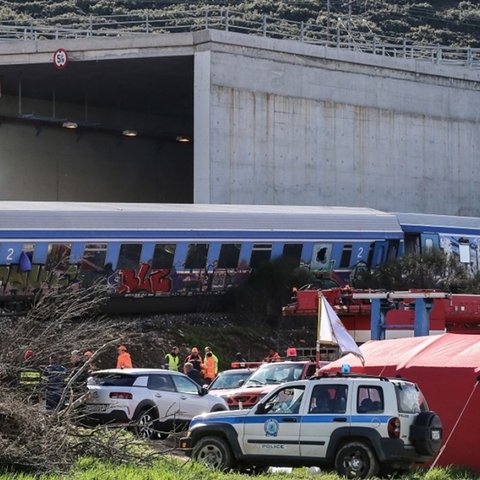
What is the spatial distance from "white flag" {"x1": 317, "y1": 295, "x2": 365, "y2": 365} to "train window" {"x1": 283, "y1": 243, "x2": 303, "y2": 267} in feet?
60.2

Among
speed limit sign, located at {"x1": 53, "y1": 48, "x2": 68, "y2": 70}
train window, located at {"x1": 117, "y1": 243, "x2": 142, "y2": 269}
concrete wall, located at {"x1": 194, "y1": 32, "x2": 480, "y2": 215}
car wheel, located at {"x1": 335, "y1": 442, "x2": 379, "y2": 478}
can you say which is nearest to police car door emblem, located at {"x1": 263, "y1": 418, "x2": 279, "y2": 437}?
car wheel, located at {"x1": 335, "y1": 442, "x2": 379, "y2": 478}

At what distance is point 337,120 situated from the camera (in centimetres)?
4891

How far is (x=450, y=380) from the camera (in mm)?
19484

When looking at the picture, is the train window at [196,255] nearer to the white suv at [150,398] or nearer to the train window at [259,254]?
the train window at [259,254]

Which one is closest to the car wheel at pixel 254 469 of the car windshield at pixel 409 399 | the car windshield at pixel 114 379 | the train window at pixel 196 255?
the car windshield at pixel 409 399

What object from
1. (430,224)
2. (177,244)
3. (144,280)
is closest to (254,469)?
(144,280)

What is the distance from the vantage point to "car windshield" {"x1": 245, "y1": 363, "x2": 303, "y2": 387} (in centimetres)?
2381

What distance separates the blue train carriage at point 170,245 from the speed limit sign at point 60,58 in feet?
34.6

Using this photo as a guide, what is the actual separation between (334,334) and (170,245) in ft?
54.9

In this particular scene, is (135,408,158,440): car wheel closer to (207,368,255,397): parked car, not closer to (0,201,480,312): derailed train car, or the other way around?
(207,368,255,397): parked car

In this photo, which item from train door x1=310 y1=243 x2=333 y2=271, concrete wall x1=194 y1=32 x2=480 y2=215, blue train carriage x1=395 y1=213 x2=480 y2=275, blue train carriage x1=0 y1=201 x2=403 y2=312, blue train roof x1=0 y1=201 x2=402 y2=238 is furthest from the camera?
concrete wall x1=194 y1=32 x2=480 y2=215

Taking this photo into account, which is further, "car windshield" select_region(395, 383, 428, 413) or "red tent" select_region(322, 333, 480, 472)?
"red tent" select_region(322, 333, 480, 472)

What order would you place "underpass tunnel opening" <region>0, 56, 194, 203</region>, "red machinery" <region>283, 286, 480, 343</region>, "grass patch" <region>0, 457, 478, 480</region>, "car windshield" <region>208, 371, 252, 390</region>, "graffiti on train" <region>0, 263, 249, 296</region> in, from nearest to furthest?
"grass patch" <region>0, 457, 478, 480</region> < "car windshield" <region>208, 371, 252, 390</region> < "red machinery" <region>283, 286, 480, 343</region> < "graffiti on train" <region>0, 263, 249, 296</region> < "underpass tunnel opening" <region>0, 56, 194, 203</region>

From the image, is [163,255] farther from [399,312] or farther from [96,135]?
[96,135]
